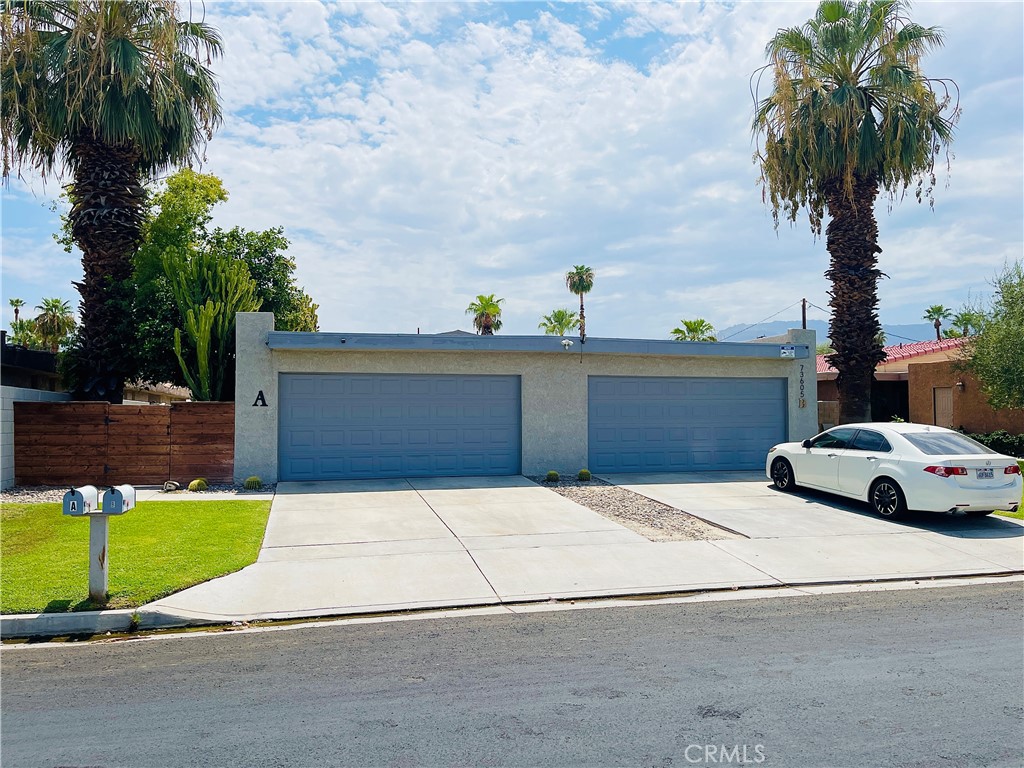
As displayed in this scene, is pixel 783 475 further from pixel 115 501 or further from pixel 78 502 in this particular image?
pixel 78 502

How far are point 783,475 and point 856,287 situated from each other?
7.70m

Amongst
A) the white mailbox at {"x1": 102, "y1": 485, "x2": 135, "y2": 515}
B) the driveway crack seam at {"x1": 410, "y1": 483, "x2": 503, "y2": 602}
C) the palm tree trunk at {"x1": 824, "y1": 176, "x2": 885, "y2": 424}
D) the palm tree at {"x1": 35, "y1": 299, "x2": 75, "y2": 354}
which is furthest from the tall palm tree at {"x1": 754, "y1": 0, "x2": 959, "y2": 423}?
the palm tree at {"x1": 35, "y1": 299, "x2": 75, "y2": 354}

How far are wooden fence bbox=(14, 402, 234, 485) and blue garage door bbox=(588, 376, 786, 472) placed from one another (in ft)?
26.8

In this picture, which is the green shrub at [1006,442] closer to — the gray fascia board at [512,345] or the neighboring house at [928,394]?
the neighboring house at [928,394]

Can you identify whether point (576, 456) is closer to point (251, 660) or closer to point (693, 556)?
point (693, 556)

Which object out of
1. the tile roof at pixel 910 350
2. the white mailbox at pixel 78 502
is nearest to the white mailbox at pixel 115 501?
the white mailbox at pixel 78 502

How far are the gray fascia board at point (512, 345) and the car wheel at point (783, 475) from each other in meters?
3.45

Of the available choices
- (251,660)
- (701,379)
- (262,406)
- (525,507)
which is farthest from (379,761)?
(701,379)

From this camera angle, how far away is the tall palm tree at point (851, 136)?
1838 cm

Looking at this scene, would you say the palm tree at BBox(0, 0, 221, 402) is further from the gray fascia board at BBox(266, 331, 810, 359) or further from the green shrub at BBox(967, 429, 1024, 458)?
the green shrub at BBox(967, 429, 1024, 458)

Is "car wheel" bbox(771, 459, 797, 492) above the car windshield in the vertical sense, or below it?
below

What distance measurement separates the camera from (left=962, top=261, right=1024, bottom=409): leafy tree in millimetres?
19781

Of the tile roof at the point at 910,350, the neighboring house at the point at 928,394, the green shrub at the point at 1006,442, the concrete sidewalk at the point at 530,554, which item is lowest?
the concrete sidewalk at the point at 530,554

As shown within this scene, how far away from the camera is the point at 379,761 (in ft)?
12.9
